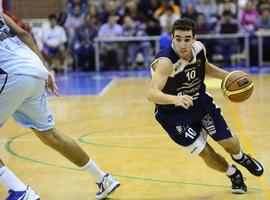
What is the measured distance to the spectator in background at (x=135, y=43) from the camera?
1648 cm

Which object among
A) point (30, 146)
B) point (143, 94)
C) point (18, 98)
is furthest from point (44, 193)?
point (143, 94)

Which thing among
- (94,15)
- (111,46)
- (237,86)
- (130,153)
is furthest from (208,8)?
(237,86)

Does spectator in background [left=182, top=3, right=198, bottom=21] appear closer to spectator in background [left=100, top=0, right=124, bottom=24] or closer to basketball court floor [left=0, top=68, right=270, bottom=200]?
spectator in background [left=100, top=0, right=124, bottom=24]

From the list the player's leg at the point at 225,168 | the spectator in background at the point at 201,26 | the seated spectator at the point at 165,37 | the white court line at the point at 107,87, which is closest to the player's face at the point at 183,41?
the player's leg at the point at 225,168

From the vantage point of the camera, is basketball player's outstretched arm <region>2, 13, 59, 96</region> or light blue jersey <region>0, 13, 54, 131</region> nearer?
light blue jersey <region>0, 13, 54, 131</region>

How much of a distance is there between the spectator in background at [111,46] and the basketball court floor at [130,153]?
5133 millimetres

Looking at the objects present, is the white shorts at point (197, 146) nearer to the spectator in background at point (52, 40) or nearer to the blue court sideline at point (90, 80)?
the blue court sideline at point (90, 80)

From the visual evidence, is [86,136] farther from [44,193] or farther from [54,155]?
[44,193]

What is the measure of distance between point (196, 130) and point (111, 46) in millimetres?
11975

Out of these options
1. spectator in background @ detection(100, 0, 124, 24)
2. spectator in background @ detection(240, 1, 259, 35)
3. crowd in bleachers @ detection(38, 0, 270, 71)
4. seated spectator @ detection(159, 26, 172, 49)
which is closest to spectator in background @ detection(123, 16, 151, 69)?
crowd in bleachers @ detection(38, 0, 270, 71)

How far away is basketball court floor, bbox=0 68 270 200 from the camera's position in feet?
16.6

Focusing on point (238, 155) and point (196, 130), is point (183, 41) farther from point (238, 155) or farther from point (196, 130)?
point (238, 155)

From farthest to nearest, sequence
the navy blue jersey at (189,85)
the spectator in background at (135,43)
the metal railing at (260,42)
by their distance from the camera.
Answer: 1. the spectator in background at (135,43)
2. the metal railing at (260,42)
3. the navy blue jersey at (189,85)

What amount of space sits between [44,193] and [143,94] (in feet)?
22.2
